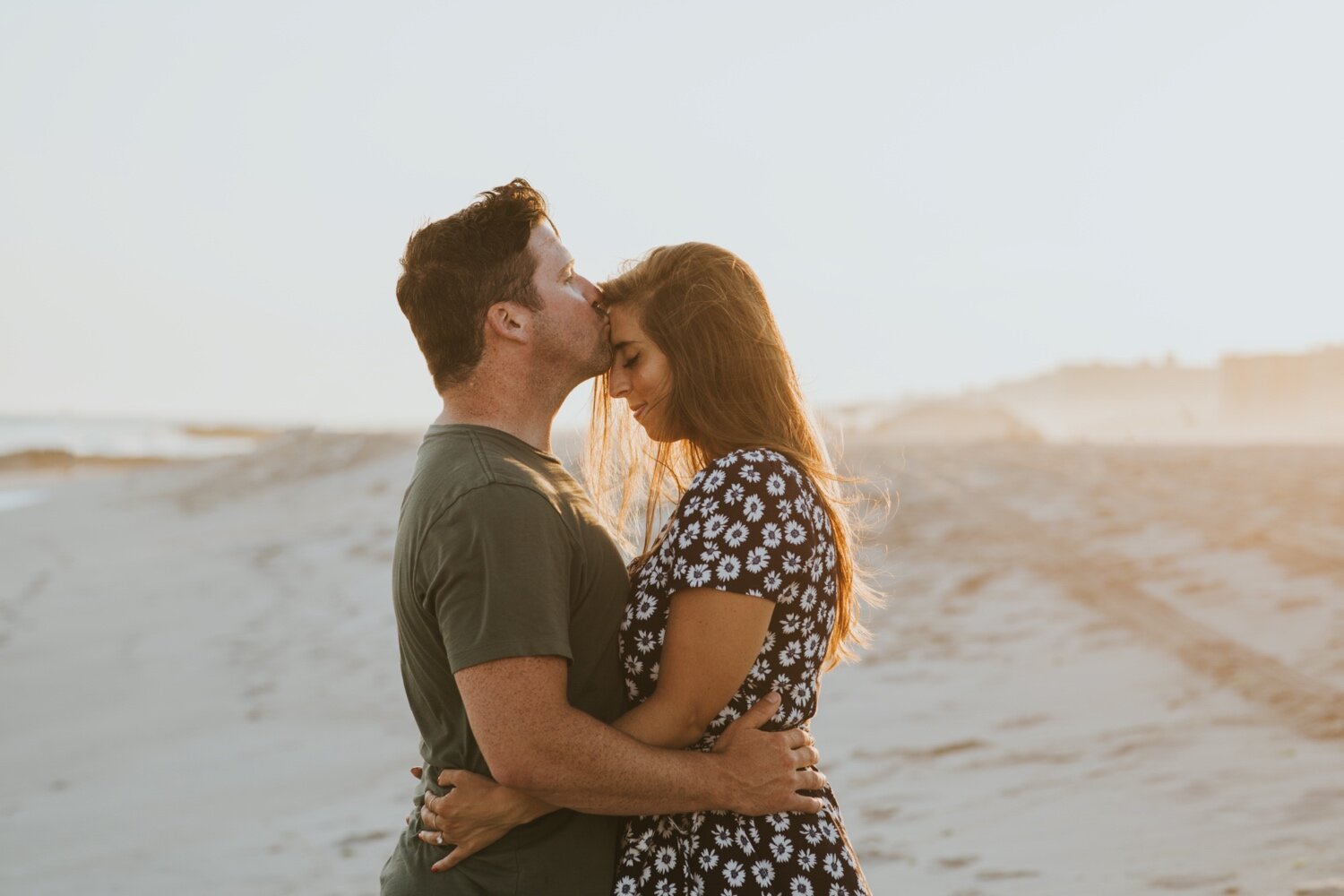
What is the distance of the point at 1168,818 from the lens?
17.7 ft

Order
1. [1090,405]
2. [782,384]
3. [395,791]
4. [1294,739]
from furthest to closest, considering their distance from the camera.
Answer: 1. [1090,405]
2. [395,791]
3. [1294,739]
4. [782,384]

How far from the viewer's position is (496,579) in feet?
7.11

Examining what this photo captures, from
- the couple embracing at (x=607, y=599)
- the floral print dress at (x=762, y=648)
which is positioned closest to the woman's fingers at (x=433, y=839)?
the couple embracing at (x=607, y=599)

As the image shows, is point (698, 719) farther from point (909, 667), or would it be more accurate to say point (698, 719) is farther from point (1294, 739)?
point (909, 667)

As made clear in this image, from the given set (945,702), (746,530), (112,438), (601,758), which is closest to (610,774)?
(601,758)

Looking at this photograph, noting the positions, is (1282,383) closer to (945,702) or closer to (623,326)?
(945,702)

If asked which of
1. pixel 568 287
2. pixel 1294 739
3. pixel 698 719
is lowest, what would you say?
pixel 1294 739

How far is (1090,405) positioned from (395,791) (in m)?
101

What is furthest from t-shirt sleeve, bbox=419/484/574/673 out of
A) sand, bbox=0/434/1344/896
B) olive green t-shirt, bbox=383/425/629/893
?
sand, bbox=0/434/1344/896

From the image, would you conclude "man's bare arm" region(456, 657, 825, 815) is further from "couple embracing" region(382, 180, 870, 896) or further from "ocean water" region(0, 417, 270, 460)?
"ocean water" region(0, 417, 270, 460)

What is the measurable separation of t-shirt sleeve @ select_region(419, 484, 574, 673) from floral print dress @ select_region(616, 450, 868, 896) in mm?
221

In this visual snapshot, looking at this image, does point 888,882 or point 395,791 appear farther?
point 395,791

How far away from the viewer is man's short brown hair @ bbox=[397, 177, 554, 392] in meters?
2.48

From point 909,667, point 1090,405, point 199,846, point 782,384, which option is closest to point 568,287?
point 782,384
